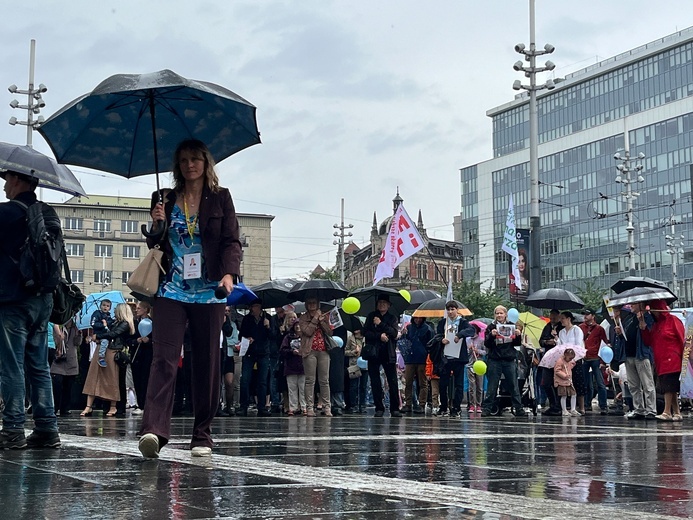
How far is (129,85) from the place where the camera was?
7.29m

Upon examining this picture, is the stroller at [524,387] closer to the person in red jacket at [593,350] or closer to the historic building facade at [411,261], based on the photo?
the person in red jacket at [593,350]

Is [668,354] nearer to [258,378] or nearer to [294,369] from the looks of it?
[294,369]

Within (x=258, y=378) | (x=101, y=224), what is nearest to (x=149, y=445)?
(x=258, y=378)

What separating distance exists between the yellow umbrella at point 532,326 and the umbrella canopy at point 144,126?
14.3 m

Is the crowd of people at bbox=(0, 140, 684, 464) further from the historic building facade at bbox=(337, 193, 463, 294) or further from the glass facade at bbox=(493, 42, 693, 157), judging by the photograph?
the historic building facade at bbox=(337, 193, 463, 294)

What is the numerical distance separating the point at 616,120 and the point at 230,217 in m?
103

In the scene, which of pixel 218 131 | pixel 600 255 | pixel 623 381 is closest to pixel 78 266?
pixel 600 255

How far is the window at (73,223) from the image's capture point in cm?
12284

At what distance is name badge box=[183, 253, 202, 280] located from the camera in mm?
6867

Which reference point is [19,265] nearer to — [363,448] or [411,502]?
[363,448]

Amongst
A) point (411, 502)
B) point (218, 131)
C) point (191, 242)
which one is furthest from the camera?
point (218, 131)

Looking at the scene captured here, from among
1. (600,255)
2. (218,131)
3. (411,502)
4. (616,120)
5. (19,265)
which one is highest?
(616,120)

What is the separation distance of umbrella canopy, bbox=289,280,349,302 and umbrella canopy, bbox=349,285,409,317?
4.04 ft

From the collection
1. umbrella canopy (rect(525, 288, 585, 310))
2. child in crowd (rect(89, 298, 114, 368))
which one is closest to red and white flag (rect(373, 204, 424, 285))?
umbrella canopy (rect(525, 288, 585, 310))
